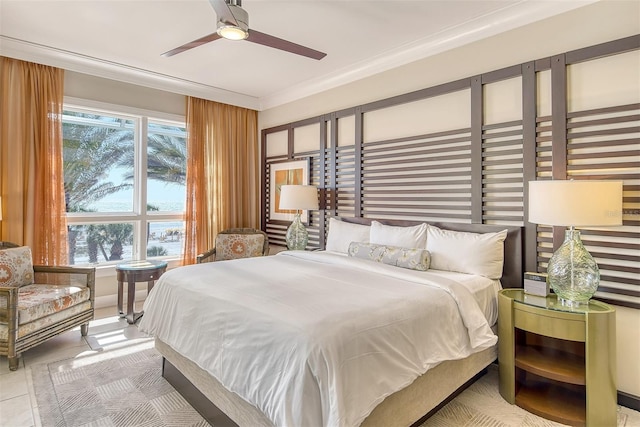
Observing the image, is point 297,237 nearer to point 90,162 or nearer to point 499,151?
point 499,151

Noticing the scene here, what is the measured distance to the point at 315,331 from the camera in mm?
1549

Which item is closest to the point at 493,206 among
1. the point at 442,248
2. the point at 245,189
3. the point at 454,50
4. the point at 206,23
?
the point at 442,248

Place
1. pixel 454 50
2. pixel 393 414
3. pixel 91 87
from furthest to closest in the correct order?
pixel 91 87 < pixel 454 50 < pixel 393 414

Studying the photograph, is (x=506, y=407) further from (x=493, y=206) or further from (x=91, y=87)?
(x=91, y=87)

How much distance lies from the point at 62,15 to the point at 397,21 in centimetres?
292

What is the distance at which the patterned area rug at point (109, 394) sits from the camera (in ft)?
7.18

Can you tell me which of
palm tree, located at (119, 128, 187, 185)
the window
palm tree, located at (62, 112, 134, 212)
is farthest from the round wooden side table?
palm tree, located at (119, 128, 187, 185)

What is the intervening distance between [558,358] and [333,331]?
1856mm

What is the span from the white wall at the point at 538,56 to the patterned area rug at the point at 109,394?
9.41ft

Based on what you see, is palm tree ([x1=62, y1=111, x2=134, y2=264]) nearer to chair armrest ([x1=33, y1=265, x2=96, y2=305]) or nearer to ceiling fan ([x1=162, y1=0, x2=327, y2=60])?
chair armrest ([x1=33, y1=265, x2=96, y2=305])

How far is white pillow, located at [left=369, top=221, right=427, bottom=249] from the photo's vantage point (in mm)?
3205

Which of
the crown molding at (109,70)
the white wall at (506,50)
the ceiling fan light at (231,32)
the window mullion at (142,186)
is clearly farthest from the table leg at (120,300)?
the white wall at (506,50)

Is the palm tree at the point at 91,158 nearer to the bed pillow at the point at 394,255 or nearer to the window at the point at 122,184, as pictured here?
the window at the point at 122,184

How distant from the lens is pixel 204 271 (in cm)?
270
